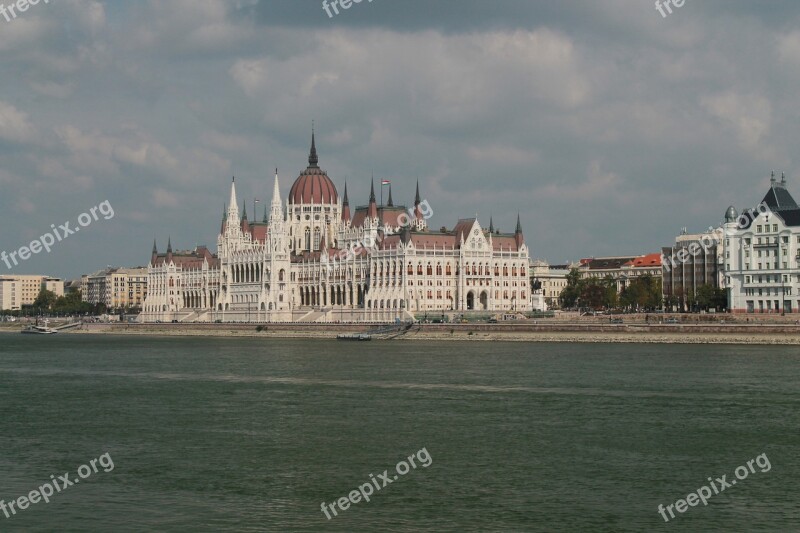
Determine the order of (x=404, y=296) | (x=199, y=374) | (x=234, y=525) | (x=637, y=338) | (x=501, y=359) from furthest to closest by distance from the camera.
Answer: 1. (x=404, y=296)
2. (x=637, y=338)
3. (x=501, y=359)
4. (x=199, y=374)
5. (x=234, y=525)

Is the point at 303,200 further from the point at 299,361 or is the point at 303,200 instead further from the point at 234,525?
the point at 234,525

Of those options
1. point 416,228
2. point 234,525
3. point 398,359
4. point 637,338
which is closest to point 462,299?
point 416,228

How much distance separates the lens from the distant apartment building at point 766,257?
368ft

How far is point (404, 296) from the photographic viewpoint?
14162cm

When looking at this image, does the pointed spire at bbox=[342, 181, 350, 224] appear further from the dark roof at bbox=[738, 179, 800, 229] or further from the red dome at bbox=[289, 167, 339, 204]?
the dark roof at bbox=[738, 179, 800, 229]

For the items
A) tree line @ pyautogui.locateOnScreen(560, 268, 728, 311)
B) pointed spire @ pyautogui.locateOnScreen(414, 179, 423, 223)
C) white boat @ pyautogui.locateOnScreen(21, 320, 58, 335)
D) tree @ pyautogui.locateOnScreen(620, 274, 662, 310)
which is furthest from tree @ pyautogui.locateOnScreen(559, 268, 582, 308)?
white boat @ pyautogui.locateOnScreen(21, 320, 58, 335)

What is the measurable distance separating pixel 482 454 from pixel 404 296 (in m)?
105

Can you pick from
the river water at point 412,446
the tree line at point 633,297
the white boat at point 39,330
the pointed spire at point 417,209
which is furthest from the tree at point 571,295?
the river water at point 412,446

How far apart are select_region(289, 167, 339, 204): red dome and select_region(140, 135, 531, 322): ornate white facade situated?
0.50 ft

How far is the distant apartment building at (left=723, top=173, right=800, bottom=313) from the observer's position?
112125mm

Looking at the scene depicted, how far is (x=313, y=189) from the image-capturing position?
6954 inches

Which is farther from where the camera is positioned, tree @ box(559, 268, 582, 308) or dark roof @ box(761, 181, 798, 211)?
tree @ box(559, 268, 582, 308)

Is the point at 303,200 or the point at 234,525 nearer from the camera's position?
the point at 234,525

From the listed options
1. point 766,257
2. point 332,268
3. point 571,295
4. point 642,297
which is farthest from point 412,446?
point 571,295
